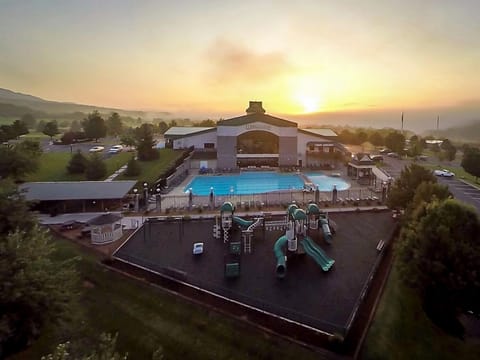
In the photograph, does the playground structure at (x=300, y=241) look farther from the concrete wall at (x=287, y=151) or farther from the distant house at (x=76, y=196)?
the concrete wall at (x=287, y=151)

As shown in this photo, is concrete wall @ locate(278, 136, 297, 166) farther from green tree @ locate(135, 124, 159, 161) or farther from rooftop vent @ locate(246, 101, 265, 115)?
green tree @ locate(135, 124, 159, 161)

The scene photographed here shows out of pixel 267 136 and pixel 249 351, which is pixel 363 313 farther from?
pixel 267 136

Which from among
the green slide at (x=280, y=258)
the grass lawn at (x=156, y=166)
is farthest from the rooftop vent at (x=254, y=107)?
the green slide at (x=280, y=258)

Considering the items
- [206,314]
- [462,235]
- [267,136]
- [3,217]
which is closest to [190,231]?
[206,314]

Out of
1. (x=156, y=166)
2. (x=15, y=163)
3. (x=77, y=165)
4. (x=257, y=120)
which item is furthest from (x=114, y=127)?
(x=15, y=163)

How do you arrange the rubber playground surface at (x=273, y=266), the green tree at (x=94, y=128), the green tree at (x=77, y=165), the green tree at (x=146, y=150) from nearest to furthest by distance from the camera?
the rubber playground surface at (x=273, y=266) < the green tree at (x=77, y=165) < the green tree at (x=146, y=150) < the green tree at (x=94, y=128)

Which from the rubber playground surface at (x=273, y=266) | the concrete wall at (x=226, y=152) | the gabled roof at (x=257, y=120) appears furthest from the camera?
the gabled roof at (x=257, y=120)
